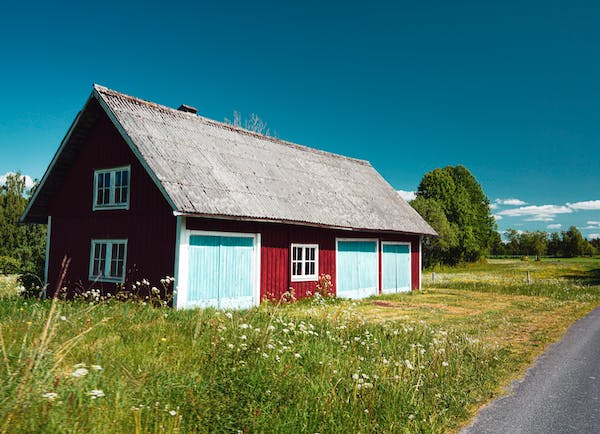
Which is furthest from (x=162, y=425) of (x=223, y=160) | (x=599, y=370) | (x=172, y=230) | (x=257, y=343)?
(x=223, y=160)

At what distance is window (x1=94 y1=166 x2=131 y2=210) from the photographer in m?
14.4

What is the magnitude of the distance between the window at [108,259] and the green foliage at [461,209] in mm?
41319

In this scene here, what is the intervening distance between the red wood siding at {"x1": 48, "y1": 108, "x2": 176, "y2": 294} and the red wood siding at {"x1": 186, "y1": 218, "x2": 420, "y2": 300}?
1336 mm

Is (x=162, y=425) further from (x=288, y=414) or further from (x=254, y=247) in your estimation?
(x=254, y=247)

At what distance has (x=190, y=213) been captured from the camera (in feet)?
39.9

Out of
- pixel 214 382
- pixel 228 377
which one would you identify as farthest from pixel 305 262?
pixel 214 382

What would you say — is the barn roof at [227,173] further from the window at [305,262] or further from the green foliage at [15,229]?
the green foliage at [15,229]

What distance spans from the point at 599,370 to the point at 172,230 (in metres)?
10.8

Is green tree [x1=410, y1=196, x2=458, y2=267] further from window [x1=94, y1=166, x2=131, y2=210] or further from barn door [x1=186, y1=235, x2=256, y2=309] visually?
window [x1=94, y1=166, x2=131, y2=210]

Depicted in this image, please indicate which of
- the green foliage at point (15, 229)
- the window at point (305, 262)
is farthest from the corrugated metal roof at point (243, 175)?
the green foliage at point (15, 229)

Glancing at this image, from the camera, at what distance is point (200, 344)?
6.10 meters

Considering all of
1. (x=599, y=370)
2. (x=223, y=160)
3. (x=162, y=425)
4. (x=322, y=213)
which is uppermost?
(x=223, y=160)

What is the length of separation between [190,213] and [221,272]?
2.51 metres

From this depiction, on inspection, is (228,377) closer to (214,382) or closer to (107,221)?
(214,382)
